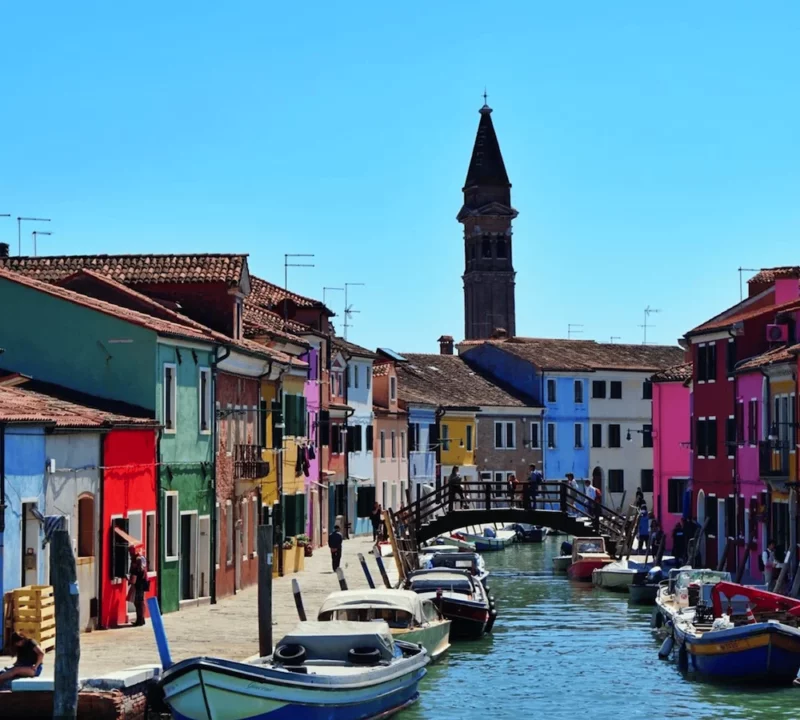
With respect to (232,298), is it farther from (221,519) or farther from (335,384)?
(335,384)

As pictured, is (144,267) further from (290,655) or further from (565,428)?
(565,428)

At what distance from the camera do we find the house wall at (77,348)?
34.8 metres

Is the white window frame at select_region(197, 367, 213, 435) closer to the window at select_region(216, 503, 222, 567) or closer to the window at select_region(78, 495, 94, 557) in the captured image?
the window at select_region(216, 503, 222, 567)

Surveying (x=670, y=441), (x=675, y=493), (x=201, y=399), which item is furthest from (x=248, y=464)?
(x=670, y=441)

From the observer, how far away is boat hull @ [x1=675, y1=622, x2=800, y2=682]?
97.8ft

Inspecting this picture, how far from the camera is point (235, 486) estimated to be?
4172 centimetres

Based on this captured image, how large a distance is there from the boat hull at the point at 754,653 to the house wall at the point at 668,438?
106 feet

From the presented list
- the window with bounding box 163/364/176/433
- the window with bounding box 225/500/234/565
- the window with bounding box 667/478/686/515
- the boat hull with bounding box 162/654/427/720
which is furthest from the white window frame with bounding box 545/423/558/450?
the boat hull with bounding box 162/654/427/720

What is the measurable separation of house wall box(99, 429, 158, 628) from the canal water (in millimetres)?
5732

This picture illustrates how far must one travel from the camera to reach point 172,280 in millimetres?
43281

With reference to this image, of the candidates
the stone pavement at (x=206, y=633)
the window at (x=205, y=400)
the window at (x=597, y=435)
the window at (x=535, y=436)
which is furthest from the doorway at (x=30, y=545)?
the window at (x=597, y=435)

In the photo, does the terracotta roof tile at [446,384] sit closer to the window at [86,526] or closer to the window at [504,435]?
the window at [504,435]

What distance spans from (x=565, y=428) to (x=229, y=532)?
55.9m

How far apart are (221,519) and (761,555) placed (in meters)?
14.4
